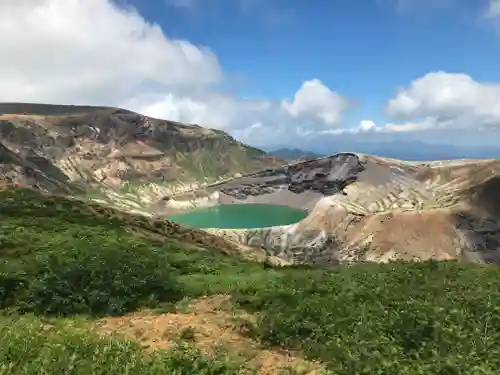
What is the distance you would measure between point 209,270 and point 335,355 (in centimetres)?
1500

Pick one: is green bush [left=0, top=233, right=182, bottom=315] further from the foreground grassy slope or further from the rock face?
the rock face

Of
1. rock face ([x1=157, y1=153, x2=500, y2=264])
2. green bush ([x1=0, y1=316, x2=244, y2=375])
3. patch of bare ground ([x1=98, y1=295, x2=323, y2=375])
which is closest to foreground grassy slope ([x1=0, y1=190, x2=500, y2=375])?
green bush ([x1=0, y1=316, x2=244, y2=375])

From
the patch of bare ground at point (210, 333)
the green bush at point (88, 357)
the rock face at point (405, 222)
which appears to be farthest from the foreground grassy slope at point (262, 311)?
the rock face at point (405, 222)

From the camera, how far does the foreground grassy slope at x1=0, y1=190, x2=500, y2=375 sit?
1166 centimetres

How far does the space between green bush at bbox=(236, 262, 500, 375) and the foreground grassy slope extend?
0.13 feet

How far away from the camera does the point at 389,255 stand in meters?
126

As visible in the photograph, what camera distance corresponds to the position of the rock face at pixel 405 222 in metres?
131

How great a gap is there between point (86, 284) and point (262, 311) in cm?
694

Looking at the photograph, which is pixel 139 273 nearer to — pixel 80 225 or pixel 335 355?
pixel 335 355

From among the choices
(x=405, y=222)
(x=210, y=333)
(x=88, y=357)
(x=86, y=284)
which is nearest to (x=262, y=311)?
(x=210, y=333)

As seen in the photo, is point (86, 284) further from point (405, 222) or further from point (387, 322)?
point (405, 222)

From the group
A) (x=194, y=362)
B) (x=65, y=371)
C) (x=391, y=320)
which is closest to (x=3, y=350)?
(x=65, y=371)

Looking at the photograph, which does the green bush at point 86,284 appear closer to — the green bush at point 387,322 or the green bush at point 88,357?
the green bush at point 387,322

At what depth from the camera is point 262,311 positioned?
56.7ft
